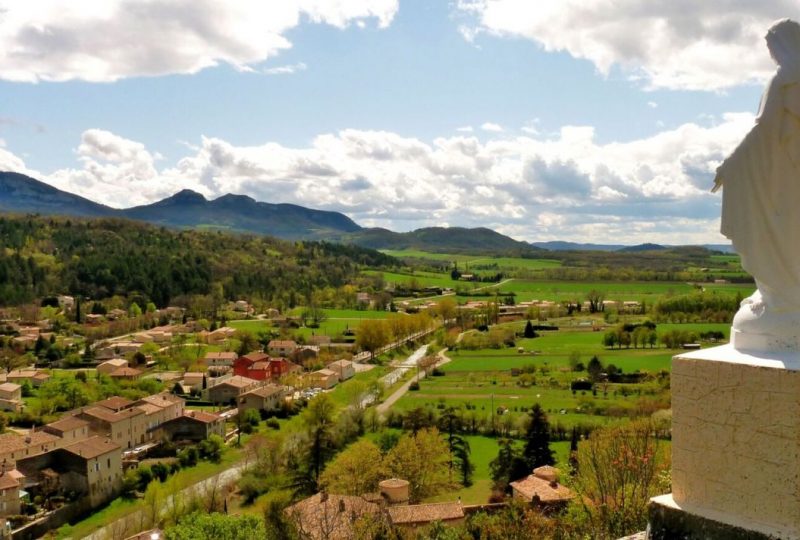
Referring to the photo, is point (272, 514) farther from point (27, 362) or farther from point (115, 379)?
point (27, 362)

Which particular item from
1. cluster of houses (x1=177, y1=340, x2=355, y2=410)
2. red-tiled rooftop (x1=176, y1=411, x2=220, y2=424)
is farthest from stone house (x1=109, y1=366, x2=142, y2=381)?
red-tiled rooftop (x1=176, y1=411, x2=220, y2=424)

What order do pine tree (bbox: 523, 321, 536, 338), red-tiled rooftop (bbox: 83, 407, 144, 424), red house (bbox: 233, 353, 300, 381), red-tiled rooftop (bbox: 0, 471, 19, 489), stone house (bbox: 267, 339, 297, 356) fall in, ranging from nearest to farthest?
red-tiled rooftop (bbox: 0, 471, 19, 489), red-tiled rooftop (bbox: 83, 407, 144, 424), red house (bbox: 233, 353, 300, 381), stone house (bbox: 267, 339, 297, 356), pine tree (bbox: 523, 321, 536, 338)

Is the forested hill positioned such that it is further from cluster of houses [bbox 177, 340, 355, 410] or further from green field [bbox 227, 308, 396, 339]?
cluster of houses [bbox 177, 340, 355, 410]

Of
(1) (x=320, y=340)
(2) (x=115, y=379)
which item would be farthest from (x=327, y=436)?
(1) (x=320, y=340)

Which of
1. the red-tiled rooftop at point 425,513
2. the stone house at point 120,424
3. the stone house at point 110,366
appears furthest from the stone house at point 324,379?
the red-tiled rooftop at point 425,513

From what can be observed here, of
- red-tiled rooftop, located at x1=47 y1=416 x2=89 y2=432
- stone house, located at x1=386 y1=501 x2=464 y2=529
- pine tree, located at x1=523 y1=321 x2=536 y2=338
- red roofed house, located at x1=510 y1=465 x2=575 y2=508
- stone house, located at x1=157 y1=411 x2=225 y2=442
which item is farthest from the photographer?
pine tree, located at x1=523 y1=321 x2=536 y2=338

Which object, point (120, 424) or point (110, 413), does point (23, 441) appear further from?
point (110, 413)
